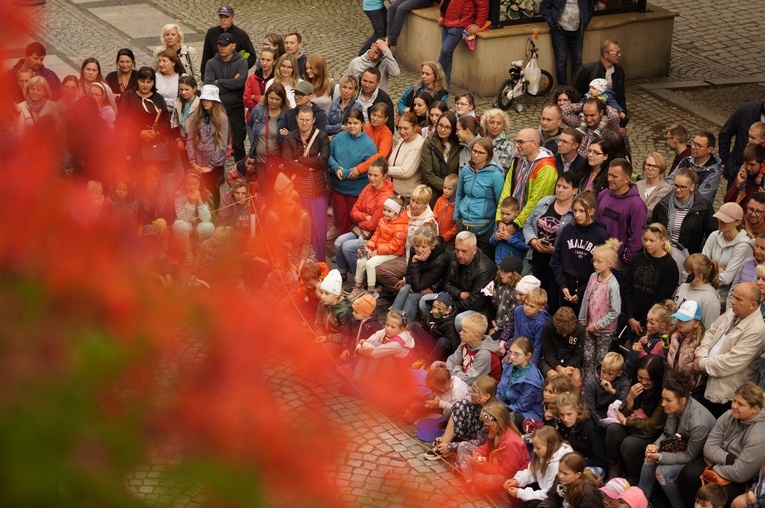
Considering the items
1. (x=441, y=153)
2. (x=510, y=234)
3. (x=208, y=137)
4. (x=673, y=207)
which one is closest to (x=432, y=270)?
(x=510, y=234)

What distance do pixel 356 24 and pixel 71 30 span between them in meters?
4.88

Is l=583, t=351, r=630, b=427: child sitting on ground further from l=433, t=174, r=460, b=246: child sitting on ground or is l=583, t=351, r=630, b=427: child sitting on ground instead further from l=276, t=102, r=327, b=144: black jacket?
l=276, t=102, r=327, b=144: black jacket

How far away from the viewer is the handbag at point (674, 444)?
715 cm

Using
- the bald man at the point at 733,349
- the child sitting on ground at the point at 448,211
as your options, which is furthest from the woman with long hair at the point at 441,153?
the bald man at the point at 733,349

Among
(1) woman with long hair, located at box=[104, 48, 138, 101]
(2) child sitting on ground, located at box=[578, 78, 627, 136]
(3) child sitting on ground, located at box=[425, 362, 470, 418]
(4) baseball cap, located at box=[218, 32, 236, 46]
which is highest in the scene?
(4) baseball cap, located at box=[218, 32, 236, 46]

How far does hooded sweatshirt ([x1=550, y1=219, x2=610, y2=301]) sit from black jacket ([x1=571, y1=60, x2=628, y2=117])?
3.95 meters

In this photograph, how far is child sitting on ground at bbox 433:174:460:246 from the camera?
10.1 meters

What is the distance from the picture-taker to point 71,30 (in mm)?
18375

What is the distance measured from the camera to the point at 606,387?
7895mm

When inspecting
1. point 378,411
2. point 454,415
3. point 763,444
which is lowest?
point 454,415

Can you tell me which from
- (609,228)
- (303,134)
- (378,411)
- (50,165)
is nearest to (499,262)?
(609,228)

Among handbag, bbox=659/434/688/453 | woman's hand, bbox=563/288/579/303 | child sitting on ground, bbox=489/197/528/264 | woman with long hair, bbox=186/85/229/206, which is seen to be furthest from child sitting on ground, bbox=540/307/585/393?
woman with long hair, bbox=186/85/229/206

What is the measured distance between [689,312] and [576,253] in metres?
1.41

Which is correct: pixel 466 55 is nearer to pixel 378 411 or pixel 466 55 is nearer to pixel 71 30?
pixel 71 30
